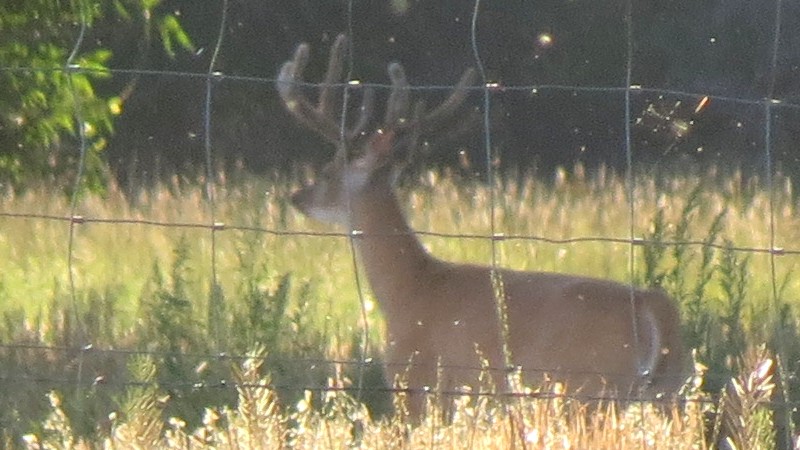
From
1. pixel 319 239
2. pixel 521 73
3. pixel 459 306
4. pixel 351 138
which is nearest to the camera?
pixel 459 306

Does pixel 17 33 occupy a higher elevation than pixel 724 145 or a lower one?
higher

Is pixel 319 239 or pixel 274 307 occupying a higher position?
pixel 274 307

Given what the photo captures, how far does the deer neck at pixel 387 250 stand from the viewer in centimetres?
672

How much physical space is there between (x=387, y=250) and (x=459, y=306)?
56cm

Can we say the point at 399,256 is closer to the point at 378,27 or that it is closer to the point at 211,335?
the point at 211,335

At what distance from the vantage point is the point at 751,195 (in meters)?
10.2

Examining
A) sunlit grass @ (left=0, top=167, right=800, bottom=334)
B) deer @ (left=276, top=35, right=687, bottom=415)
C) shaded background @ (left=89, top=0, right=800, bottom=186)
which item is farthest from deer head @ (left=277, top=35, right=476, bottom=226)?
shaded background @ (left=89, top=0, right=800, bottom=186)

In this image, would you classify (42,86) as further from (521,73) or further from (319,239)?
(521,73)

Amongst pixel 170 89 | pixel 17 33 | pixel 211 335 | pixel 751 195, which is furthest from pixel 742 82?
pixel 211 335

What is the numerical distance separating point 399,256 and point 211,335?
0.95 m

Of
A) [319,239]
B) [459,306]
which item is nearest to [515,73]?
[319,239]

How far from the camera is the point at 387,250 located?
6.88 meters

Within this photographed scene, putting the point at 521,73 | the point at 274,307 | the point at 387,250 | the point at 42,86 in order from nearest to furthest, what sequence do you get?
1. the point at 274,307
2. the point at 387,250
3. the point at 42,86
4. the point at 521,73

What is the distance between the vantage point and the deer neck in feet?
22.1
